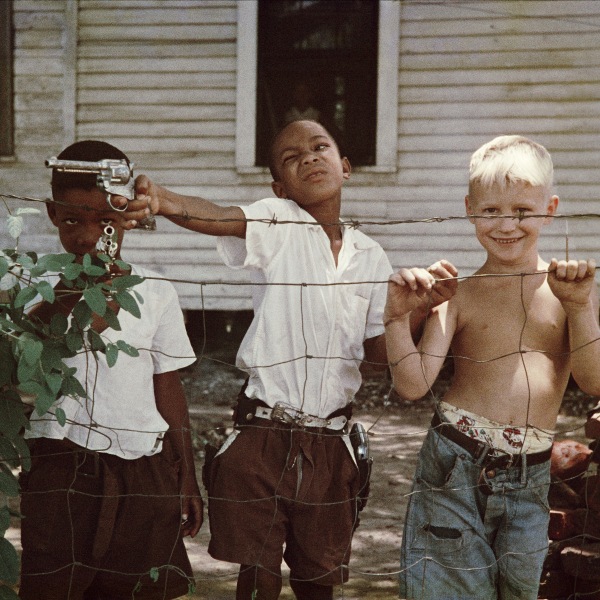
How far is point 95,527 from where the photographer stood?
98.6 inches

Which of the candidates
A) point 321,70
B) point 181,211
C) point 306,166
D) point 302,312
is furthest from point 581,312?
point 321,70

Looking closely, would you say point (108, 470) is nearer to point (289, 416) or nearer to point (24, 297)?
point (289, 416)

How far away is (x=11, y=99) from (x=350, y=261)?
5.96m

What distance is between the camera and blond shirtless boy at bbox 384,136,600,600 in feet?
7.89

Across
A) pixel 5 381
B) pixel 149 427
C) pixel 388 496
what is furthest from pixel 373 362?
pixel 388 496

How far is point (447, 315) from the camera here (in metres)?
2.49

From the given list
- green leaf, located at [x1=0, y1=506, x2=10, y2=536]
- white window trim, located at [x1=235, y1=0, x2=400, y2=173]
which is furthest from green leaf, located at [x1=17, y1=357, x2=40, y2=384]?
white window trim, located at [x1=235, y1=0, x2=400, y2=173]

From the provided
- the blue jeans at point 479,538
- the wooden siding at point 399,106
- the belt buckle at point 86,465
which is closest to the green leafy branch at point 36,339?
the belt buckle at point 86,465

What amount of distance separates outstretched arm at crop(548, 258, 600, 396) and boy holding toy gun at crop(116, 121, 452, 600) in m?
0.48

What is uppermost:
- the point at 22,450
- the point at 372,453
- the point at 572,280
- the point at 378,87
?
the point at 378,87

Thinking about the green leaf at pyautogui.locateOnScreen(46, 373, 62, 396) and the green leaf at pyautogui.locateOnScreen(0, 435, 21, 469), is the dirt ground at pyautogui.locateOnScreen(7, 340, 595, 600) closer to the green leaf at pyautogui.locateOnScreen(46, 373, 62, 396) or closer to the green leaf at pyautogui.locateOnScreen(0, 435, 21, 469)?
the green leaf at pyautogui.locateOnScreen(46, 373, 62, 396)

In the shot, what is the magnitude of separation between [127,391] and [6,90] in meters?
5.99

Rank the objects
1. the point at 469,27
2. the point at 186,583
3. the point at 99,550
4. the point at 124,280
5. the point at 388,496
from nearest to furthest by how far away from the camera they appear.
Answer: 1. the point at 124,280
2. the point at 99,550
3. the point at 186,583
4. the point at 388,496
5. the point at 469,27

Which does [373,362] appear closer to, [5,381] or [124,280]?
[124,280]
